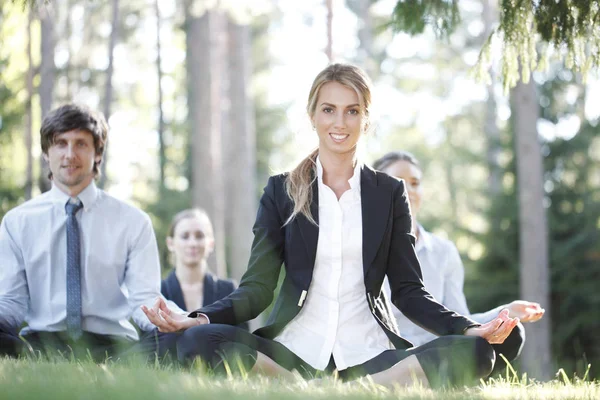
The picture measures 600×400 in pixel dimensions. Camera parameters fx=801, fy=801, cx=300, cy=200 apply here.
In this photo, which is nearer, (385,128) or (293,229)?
(293,229)

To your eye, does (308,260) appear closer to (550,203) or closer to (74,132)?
(74,132)

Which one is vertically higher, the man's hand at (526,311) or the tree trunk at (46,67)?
the tree trunk at (46,67)

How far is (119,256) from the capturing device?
5422mm

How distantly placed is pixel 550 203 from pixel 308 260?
1078cm

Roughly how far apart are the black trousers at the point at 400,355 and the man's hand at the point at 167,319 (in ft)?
0.17

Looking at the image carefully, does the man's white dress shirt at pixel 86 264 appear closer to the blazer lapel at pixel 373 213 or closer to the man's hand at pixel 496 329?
the blazer lapel at pixel 373 213

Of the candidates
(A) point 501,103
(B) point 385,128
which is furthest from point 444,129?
(A) point 501,103

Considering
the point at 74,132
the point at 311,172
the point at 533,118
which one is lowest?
the point at 311,172

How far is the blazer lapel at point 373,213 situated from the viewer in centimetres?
439

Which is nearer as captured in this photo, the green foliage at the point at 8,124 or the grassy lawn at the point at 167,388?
the grassy lawn at the point at 167,388

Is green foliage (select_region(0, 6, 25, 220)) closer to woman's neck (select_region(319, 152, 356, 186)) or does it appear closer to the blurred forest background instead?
the blurred forest background

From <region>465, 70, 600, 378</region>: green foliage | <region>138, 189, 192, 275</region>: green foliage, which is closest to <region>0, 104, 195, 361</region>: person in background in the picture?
<region>465, 70, 600, 378</region>: green foliage

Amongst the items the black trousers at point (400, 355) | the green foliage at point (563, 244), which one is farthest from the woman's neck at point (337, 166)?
the green foliage at point (563, 244)

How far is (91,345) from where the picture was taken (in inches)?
208
